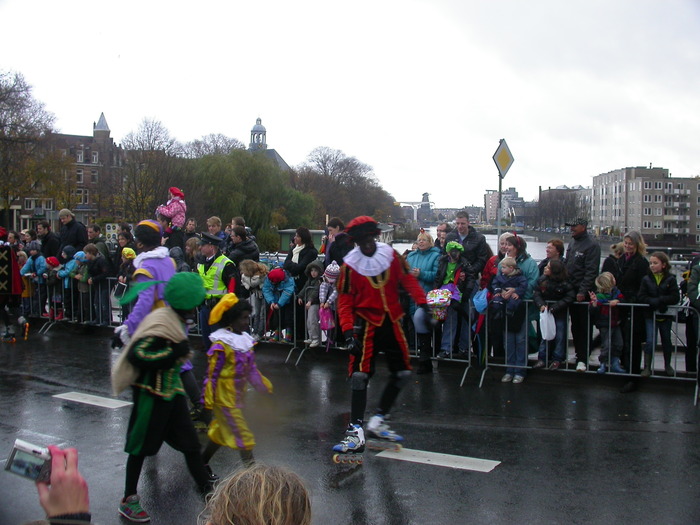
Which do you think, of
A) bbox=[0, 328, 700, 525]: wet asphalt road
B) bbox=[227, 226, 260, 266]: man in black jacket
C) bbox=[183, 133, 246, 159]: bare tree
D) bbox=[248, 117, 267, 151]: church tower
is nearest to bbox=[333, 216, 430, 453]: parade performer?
bbox=[0, 328, 700, 525]: wet asphalt road

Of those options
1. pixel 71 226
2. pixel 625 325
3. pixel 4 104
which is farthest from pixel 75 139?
pixel 625 325

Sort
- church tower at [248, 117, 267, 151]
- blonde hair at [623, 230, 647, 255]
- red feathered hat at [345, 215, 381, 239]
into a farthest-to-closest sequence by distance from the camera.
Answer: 1. church tower at [248, 117, 267, 151]
2. blonde hair at [623, 230, 647, 255]
3. red feathered hat at [345, 215, 381, 239]

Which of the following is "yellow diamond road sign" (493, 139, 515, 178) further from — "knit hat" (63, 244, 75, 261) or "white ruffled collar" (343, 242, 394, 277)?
"knit hat" (63, 244, 75, 261)

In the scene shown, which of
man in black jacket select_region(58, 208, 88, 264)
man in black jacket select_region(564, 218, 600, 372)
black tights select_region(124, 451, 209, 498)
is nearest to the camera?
black tights select_region(124, 451, 209, 498)

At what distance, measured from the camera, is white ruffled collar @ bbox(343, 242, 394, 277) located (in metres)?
6.53

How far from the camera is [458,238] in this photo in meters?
10.3

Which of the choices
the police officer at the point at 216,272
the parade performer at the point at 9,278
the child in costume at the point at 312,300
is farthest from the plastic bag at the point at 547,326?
the parade performer at the point at 9,278

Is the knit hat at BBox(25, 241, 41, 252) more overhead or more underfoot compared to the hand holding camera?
more overhead

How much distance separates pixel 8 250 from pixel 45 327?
Answer: 244cm

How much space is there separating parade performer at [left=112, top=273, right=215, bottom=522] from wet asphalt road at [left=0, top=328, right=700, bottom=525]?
1.11ft

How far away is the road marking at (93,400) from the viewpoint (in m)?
8.16

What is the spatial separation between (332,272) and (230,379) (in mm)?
4636

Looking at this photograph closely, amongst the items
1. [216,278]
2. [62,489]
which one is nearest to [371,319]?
[216,278]

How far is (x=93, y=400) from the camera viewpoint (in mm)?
8414
